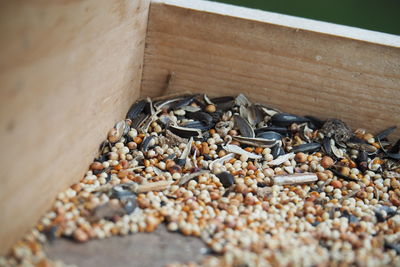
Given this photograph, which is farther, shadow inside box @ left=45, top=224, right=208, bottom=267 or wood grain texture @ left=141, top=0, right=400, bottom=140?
wood grain texture @ left=141, top=0, right=400, bottom=140

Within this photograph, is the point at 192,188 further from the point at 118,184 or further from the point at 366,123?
the point at 366,123

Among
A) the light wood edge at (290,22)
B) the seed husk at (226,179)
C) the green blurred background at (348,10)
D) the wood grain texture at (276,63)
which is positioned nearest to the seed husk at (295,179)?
the seed husk at (226,179)

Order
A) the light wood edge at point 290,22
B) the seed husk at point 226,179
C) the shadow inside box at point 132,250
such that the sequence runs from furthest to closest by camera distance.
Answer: the light wood edge at point 290,22, the seed husk at point 226,179, the shadow inside box at point 132,250

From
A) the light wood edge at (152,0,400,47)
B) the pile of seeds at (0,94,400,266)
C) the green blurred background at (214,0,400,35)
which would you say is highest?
the green blurred background at (214,0,400,35)

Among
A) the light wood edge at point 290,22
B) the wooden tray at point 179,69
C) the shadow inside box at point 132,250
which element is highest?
the light wood edge at point 290,22

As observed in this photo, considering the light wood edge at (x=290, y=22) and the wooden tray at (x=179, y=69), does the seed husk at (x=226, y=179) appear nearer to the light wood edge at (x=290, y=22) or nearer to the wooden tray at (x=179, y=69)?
the wooden tray at (x=179, y=69)

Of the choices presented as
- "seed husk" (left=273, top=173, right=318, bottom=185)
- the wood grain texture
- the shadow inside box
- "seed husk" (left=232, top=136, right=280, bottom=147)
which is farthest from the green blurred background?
the shadow inside box

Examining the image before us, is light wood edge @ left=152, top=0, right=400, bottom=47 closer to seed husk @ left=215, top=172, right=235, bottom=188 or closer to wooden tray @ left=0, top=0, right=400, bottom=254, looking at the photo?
wooden tray @ left=0, top=0, right=400, bottom=254

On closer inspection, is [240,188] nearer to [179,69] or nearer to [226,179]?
[226,179]
